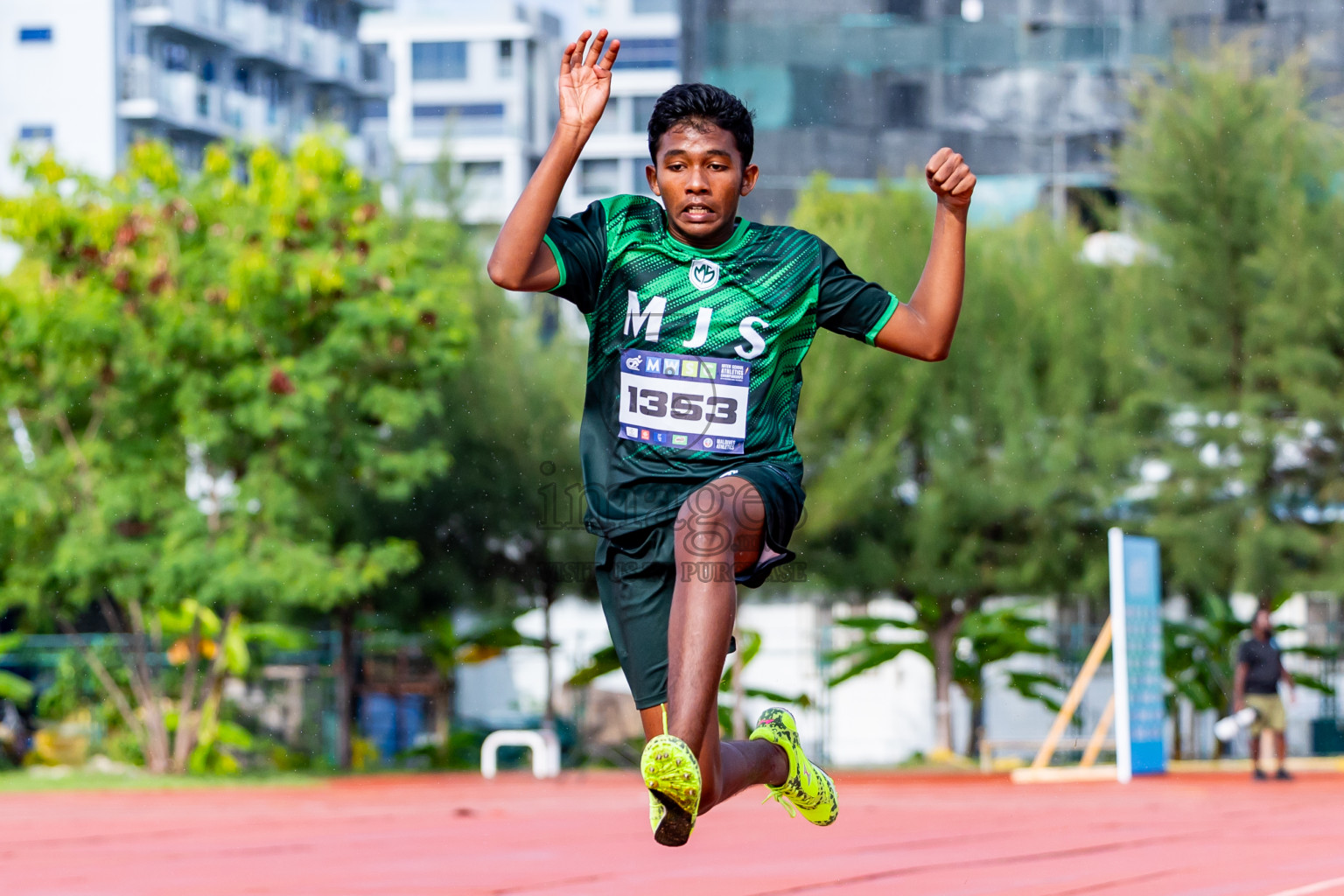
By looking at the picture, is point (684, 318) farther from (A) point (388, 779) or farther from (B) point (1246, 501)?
(B) point (1246, 501)

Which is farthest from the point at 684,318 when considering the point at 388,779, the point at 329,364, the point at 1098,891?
the point at 388,779

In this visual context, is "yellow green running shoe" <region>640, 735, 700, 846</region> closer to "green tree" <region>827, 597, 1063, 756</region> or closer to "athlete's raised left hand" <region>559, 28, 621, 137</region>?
"athlete's raised left hand" <region>559, 28, 621, 137</region>

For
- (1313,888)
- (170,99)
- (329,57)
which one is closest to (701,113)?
(1313,888)

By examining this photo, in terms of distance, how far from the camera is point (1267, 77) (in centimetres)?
2150

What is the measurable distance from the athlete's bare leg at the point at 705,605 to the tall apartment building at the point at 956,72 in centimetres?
3367

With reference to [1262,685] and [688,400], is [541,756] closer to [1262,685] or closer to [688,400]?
[1262,685]

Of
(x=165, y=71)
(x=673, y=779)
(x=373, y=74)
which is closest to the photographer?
(x=673, y=779)

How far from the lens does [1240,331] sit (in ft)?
69.8

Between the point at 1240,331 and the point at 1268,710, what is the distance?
5927mm

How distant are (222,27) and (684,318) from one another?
5675cm

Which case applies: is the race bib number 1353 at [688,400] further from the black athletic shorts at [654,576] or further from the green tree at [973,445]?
the green tree at [973,445]

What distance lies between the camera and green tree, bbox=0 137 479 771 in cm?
1739

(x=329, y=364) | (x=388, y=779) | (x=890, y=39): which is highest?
(x=890, y=39)

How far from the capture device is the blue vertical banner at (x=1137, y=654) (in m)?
15.3
